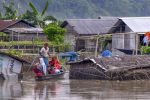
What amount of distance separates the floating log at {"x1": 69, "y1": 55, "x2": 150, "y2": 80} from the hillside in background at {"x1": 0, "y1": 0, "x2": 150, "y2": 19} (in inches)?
3919

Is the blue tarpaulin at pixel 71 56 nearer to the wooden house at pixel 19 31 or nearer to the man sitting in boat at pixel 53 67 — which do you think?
the man sitting in boat at pixel 53 67

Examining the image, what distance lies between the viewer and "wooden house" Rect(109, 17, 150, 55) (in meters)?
36.2

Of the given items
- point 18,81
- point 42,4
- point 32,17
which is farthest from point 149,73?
point 42,4

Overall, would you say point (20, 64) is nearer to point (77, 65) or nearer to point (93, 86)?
point (77, 65)

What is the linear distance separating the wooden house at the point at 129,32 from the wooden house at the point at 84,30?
14.6 feet

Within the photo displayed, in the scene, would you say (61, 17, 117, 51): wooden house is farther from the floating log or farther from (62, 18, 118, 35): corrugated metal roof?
the floating log

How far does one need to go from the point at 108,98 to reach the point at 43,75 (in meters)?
6.65

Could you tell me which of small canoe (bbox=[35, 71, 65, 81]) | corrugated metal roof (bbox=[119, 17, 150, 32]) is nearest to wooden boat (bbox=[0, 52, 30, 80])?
small canoe (bbox=[35, 71, 65, 81])

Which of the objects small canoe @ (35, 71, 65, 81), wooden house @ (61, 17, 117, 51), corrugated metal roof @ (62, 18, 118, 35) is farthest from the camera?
corrugated metal roof @ (62, 18, 118, 35)

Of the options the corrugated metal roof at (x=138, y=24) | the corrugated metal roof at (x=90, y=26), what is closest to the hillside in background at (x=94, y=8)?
the corrugated metal roof at (x=90, y=26)

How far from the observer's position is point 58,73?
26688mm

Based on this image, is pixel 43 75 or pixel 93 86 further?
pixel 43 75

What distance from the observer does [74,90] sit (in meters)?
22.5

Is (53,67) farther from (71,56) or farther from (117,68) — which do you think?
(71,56)
